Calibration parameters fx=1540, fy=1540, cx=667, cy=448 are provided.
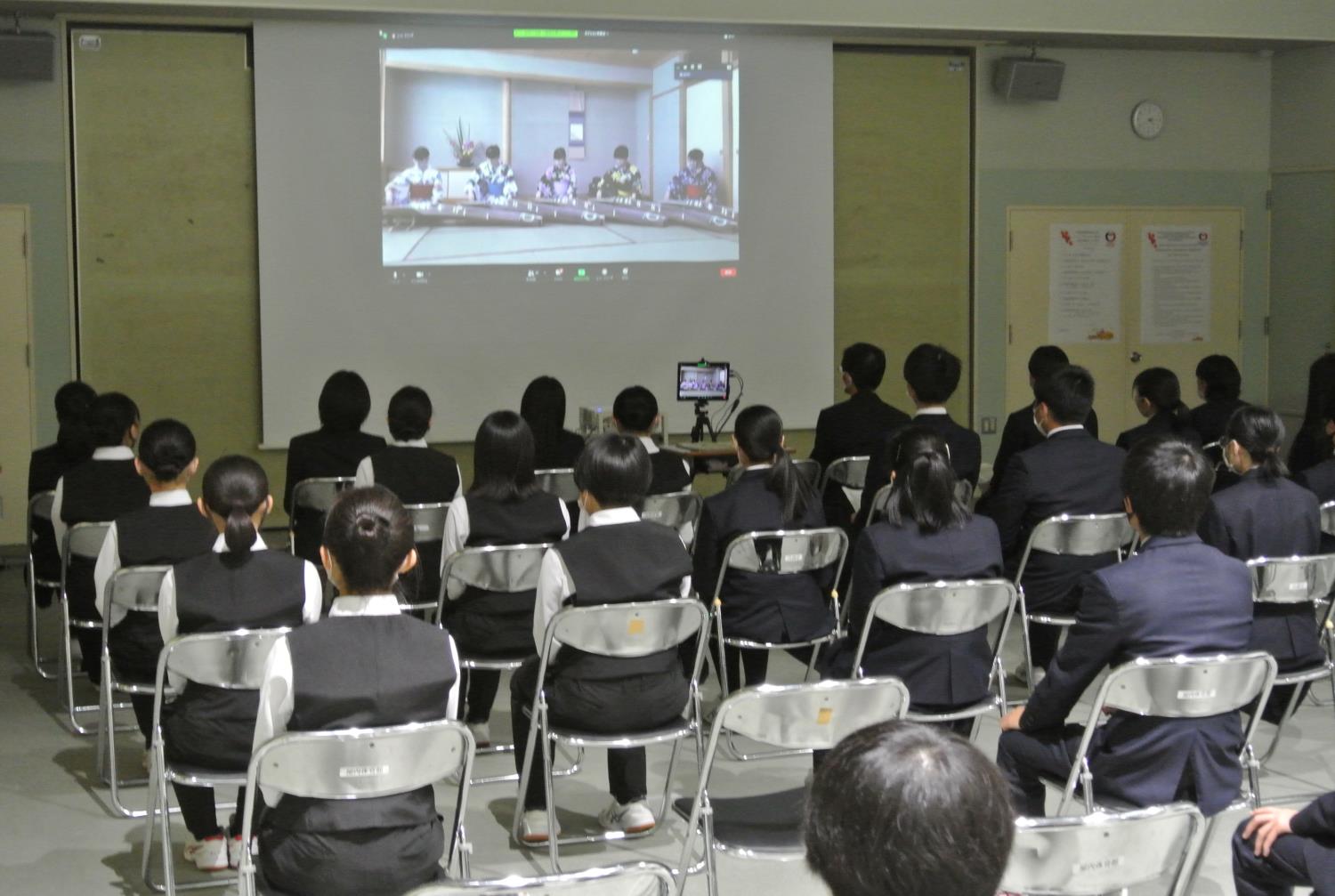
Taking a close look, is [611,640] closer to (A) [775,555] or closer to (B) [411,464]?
(A) [775,555]

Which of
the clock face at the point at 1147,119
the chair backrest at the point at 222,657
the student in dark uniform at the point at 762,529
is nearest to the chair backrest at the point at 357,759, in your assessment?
the chair backrest at the point at 222,657

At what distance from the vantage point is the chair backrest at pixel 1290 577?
165 inches

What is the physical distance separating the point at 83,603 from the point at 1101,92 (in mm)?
7142

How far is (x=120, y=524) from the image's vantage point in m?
4.41

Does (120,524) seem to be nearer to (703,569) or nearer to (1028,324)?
(703,569)

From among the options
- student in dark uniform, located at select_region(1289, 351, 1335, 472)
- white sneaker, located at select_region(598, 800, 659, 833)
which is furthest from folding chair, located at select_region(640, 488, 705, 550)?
student in dark uniform, located at select_region(1289, 351, 1335, 472)

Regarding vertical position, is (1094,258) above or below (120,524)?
above

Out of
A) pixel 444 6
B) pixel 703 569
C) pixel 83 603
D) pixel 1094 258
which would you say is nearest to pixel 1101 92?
pixel 1094 258

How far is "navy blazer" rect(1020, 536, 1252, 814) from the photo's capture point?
3.34 meters

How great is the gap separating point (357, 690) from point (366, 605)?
0.16m

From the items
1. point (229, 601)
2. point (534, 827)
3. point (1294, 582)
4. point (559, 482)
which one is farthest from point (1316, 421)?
point (229, 601)

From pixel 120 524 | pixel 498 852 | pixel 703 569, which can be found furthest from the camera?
pixel 703 569

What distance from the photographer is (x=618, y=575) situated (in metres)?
3.89

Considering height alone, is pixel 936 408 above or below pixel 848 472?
above
